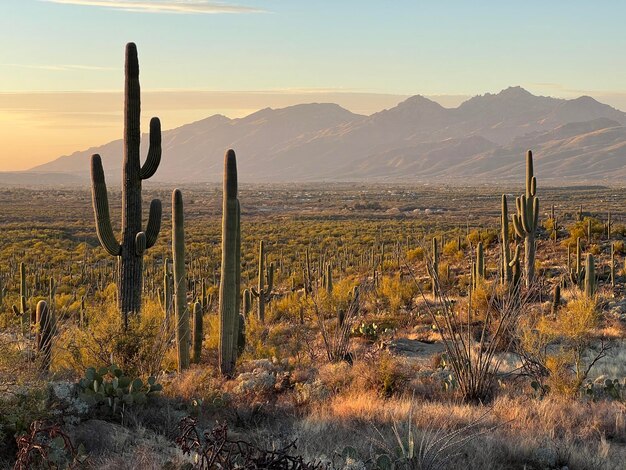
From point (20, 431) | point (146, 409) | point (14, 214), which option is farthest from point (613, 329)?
point (14, 214)

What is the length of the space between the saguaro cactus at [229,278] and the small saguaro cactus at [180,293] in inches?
33.0

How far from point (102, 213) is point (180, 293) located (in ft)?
7.21

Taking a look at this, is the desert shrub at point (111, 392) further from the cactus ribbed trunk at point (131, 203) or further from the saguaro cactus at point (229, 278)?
the saguaro cactus at point (229, 278)

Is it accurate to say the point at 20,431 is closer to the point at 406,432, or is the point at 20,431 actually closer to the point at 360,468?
the point at 360,468

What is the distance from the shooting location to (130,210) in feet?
41.0

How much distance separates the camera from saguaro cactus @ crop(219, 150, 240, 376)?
12828 mm

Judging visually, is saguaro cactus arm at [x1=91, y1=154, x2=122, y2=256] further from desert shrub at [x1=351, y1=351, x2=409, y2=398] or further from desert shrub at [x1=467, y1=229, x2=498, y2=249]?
desert shrub at [x1=467, y1=229, x2=498, y2=249]

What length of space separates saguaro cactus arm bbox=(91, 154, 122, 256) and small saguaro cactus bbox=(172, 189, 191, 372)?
4.82 feet

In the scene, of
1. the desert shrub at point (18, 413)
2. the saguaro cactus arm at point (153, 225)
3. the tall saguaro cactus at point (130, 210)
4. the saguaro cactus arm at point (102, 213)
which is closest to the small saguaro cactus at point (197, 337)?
the tall saguaro cactus at point (130, 210)

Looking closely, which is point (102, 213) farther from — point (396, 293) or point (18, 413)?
point (396, 293)

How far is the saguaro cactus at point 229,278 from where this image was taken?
1283 centimetres

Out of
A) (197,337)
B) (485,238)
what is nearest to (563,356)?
(197,337)

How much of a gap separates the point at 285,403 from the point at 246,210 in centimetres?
9519

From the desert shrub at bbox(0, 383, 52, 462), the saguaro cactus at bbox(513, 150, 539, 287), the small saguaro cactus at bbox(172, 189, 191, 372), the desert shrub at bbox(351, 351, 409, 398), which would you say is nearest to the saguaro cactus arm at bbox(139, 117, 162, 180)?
the small saguaro cactus at bbox(172, 189, 191, 372)
